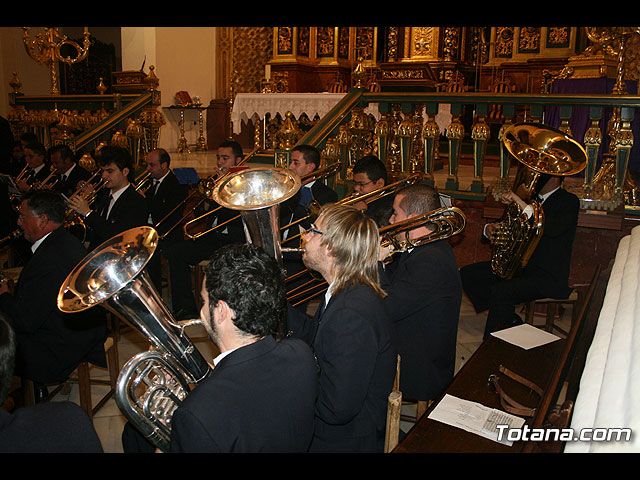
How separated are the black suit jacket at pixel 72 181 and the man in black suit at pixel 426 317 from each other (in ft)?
15.4

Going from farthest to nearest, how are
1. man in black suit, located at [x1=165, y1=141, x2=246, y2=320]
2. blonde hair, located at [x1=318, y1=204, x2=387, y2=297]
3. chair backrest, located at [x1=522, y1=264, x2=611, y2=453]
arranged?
man in black suit, located at [x1=165, y1=141, x2=246, y2=320], blonde hair, located at [x1=318, y1=204, x2=387, y2=297], chair backrest, located at [x1=522, y1=264, x2=611, y2=453]

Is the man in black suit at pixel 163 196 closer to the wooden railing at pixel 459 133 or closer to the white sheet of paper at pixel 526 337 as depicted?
the wooden railing at pixel 459 133

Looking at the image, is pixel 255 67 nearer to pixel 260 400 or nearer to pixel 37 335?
pixel 37 335

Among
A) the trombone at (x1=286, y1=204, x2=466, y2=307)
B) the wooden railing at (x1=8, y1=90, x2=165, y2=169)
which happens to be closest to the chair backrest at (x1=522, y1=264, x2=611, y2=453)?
the trombone at (x1=286, y1=204, x2=466, y2=307)

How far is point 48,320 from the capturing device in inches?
123

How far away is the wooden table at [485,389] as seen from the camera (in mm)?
1880

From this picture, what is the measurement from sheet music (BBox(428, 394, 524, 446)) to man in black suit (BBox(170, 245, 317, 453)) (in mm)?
580

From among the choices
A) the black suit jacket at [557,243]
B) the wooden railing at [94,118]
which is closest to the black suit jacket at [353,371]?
the black suit jacket at [557,243]

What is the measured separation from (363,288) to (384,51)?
9748mm

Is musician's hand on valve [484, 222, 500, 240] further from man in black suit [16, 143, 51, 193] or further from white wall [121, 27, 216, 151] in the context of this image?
white wall [121, 27, 216, 151]

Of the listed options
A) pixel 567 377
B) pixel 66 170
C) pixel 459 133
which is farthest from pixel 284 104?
pixel 567 377

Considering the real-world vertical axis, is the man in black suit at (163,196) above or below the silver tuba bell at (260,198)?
below

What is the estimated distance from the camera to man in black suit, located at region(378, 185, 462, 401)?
9.41 feet

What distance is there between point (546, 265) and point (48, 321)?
3439 millimetres
